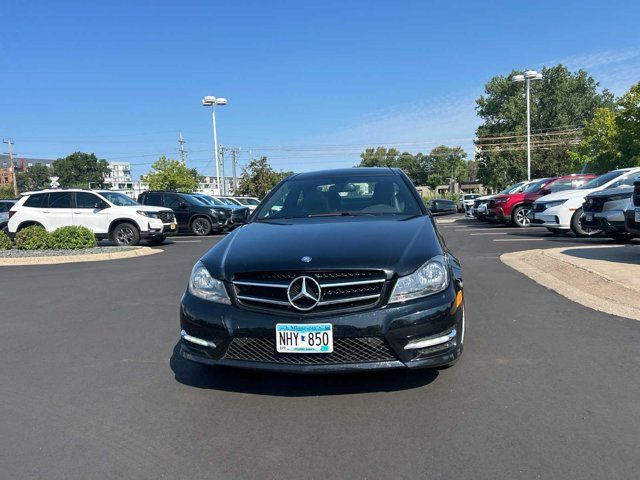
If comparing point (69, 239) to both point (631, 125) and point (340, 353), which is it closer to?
point (340, 353)

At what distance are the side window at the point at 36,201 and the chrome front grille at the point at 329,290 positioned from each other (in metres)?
14.1

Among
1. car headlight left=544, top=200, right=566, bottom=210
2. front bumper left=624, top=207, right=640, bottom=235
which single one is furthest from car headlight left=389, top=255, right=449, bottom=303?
car headlight left=544, top=200, right=566, bottom=210

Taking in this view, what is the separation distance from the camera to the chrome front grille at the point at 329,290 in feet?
10.5

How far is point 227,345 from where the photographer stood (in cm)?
330

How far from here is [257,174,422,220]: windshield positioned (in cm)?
470

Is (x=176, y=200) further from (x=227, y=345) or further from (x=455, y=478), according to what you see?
(x=455, y=478)

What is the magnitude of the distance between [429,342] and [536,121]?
74.1m

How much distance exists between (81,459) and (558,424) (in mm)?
2755

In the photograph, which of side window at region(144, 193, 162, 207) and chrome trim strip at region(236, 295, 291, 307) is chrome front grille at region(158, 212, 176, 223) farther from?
chrome trim strip at region(236, 295, 291, 307)

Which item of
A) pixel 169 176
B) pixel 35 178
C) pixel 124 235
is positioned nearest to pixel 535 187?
pixel 124 235

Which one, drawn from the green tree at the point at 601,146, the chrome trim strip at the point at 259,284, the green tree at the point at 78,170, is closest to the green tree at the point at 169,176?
the green tree at the point at 601,146

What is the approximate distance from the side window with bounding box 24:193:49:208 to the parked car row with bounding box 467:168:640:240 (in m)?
14.5

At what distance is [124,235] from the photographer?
14.9 meters

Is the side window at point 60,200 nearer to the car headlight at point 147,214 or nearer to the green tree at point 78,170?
the car headlight at point 147,214
